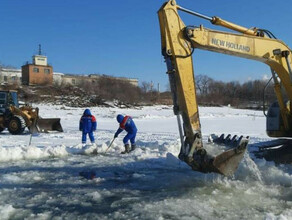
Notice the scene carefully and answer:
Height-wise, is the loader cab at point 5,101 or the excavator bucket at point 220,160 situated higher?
the loader cab at point 5,101

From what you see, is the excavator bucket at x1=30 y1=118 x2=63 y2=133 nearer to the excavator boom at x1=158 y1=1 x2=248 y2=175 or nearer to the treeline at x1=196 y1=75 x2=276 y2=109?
the excavator boom at x1=158 y1=1 x2=248 y2=175

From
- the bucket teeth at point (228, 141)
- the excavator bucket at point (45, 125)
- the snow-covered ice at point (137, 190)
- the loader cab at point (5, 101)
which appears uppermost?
the loader cab at point (5, 101)

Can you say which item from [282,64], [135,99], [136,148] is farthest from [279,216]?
[135,99]

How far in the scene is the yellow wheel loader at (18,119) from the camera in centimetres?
1606

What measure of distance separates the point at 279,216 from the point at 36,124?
534 inches

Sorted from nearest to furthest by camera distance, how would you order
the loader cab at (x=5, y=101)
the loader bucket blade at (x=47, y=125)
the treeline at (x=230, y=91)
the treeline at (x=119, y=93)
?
the loader bucket blade at (x=47, y=125), the loader cab at (x=5, y=101), the treeline at (x=119, y=93), the treeline at (x=230, y=91)

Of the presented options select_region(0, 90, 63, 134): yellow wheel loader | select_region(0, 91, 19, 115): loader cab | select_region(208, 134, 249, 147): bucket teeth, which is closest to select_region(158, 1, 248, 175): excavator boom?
select_region(208, 134, 249, 147): bucket teeth

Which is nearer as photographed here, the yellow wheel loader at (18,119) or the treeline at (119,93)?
the yellow wheel loader at (18,119)

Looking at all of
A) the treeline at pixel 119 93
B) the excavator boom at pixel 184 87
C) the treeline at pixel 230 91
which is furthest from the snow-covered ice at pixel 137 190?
the treeline at pixel 230 91

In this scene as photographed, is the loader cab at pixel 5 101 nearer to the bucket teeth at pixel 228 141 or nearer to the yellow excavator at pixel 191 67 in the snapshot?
the bucket teeth at pixel 228 141

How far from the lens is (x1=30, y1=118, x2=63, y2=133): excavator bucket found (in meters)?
16.2

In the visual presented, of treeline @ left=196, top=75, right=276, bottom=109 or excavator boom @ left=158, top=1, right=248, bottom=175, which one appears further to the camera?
treeline @ left=196, top=75, right=276, bottom=109

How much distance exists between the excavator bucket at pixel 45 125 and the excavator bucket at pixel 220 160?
470 inches

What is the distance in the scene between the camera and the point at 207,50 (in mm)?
6457
